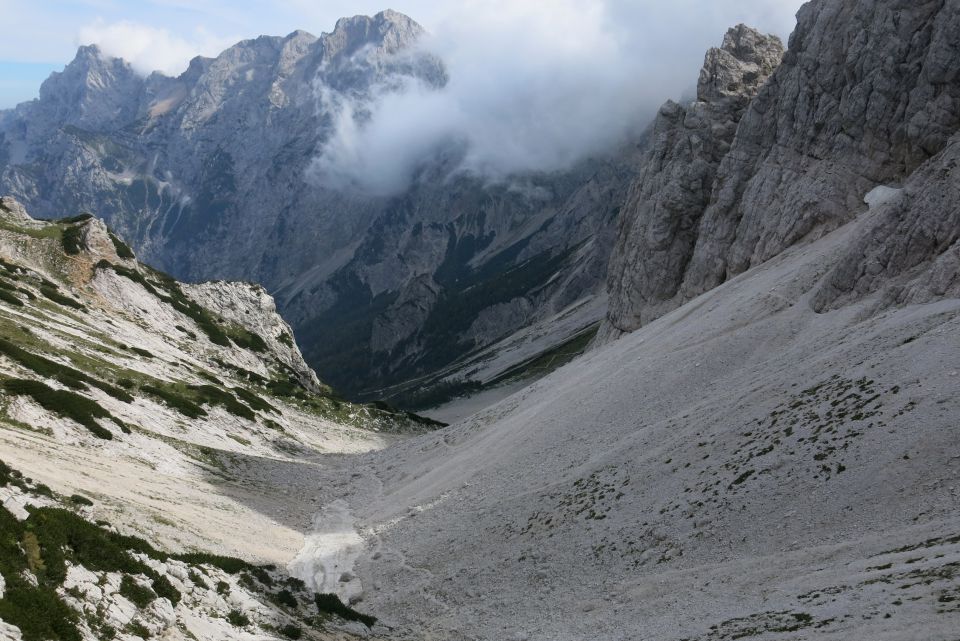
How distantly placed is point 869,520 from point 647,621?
9.35 metres

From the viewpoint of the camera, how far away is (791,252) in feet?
286

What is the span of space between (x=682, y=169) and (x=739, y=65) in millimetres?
20777

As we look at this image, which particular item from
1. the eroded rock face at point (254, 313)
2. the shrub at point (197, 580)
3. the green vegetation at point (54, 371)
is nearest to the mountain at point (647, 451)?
the green vegetation at point (54, 371)

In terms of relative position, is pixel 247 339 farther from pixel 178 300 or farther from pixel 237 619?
pixel 237 619

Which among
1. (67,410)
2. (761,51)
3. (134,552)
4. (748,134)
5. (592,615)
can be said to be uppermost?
(761,51)

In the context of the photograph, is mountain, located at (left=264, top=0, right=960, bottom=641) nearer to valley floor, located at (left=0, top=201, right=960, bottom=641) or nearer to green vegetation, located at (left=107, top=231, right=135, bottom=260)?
valley floor, located at (left=0, top=201, right=960, bottom=641)

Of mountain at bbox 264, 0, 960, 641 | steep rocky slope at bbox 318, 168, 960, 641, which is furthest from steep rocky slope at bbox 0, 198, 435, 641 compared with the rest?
mountain at bbox 264, 0, 960, 641

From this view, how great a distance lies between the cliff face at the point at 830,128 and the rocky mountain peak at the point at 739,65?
17.2m

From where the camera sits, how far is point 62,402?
52594 millimetres

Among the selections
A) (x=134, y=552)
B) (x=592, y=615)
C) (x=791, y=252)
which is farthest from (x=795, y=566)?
(x=791, y=252)

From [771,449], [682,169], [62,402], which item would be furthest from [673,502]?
[682,169]

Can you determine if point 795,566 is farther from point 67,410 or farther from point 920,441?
point 67,410

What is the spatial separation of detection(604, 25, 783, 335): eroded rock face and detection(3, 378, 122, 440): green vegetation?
85329mm

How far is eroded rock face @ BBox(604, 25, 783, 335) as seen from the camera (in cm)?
11950
